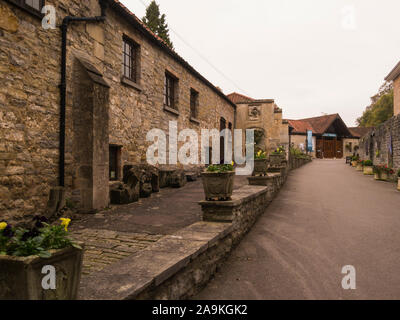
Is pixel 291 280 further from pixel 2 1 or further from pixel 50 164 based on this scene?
pixel 2 1

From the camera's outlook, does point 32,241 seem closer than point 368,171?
Yes

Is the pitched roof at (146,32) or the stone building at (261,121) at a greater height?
the pitched roof at (146,32)

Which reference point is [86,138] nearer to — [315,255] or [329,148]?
[315,255]

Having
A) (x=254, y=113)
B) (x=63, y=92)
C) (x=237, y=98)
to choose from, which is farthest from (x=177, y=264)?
(x=237, y=98)

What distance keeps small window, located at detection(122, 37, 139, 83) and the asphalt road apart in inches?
217

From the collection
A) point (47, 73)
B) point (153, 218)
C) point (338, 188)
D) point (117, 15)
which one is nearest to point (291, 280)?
point (153, 218)

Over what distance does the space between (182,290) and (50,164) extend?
382cm

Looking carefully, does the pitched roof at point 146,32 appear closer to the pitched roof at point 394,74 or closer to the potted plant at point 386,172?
the potted plant at point 386,172

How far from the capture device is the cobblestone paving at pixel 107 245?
3.01 m

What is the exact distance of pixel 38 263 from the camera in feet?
4.91

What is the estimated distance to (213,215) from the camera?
4.36 metres

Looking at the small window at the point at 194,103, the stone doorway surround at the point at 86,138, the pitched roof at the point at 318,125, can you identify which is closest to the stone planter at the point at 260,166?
the stone doorway surround at the point at 86,138

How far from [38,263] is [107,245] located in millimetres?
2213

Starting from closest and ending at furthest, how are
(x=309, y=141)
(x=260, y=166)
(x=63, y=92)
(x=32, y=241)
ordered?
(x=32, y=241) → (x=63, y=92) → (x=260, y=166) → (x=309, y=141)
